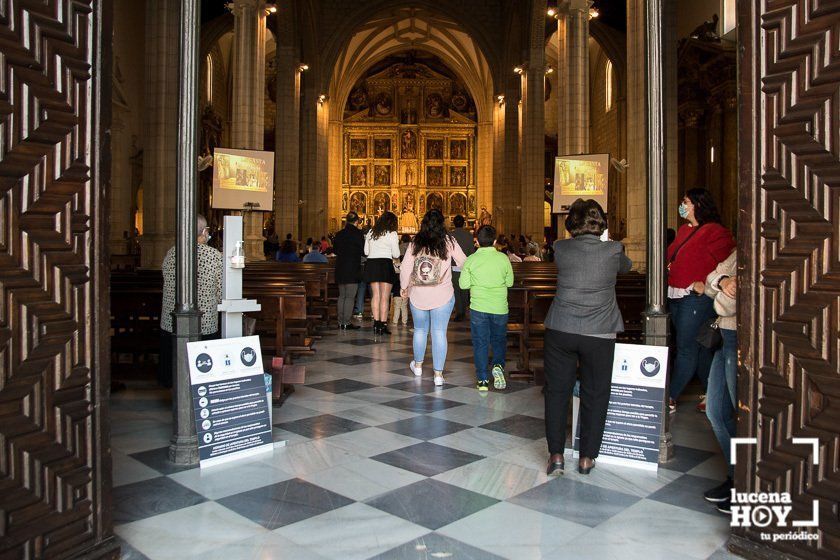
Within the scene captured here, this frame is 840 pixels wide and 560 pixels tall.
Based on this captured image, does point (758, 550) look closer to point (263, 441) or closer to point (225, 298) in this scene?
point (263, 441)

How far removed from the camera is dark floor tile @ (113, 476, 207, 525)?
338 centimetres

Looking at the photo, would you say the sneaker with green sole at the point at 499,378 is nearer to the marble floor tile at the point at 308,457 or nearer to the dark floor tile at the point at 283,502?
the marble floor tile at the point at 308,457

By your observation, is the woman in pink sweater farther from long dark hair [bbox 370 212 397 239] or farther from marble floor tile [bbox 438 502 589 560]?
marble floor tile [bbox 438 502 589 560]

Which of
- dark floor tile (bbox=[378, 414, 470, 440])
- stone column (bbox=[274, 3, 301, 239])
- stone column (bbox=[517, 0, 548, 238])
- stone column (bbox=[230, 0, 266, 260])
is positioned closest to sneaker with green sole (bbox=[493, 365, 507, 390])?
dark floor tile (bbox=[378, 414, 470, 440])

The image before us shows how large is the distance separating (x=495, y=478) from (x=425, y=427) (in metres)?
1.20

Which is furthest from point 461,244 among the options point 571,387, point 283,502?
point 283,502

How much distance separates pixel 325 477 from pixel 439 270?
10.0 ft

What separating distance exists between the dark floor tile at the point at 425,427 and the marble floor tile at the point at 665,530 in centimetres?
171

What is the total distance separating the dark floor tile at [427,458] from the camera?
4.13 m

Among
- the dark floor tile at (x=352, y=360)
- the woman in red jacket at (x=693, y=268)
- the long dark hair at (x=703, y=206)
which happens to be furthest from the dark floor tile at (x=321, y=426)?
the long dark hair at (x=703, y=206)

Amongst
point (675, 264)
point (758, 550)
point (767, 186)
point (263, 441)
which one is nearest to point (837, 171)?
point (767, 186)

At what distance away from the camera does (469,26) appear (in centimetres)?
2891

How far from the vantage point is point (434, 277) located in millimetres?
6613
